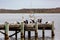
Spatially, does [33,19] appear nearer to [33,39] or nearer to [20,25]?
[33,39]

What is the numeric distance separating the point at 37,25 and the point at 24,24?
196 centimetres

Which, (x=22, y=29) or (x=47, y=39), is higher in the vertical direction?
(x=22, y=29)

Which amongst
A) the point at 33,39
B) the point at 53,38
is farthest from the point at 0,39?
the point at 53,38

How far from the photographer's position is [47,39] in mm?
41000

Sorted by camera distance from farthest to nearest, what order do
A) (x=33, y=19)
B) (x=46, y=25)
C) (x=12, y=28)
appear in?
(x=33, y=19) → (x=46, y=25) → (x=12, y=28)

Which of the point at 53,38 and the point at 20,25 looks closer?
the point at 20,25

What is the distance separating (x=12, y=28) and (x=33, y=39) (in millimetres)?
4992

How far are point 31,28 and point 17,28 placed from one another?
186 centimetres

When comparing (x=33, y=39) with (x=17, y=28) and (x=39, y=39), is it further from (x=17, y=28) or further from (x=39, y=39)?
(x=17, y=28)

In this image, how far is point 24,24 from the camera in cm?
3659

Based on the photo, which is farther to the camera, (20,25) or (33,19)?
(33,19)

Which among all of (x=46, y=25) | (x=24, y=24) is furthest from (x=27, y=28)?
(x=46, y=25)

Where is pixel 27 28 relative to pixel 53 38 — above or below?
above

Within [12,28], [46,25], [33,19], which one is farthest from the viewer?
[33,19]
